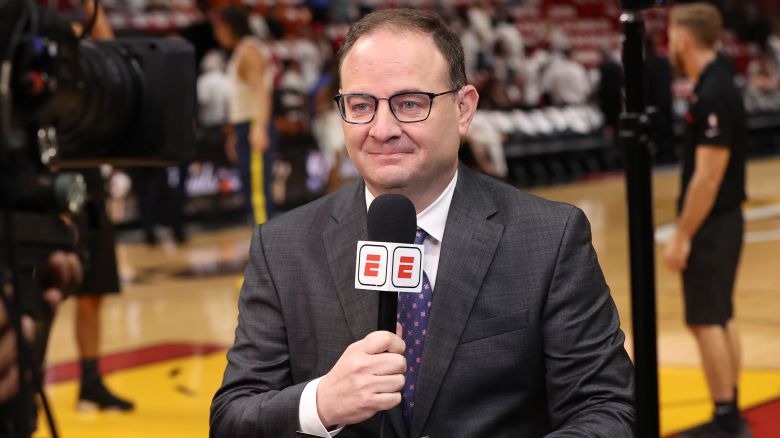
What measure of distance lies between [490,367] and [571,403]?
172 mm

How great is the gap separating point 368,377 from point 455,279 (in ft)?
1.40

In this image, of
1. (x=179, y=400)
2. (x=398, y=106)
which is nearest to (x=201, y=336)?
(x=179, y=400)

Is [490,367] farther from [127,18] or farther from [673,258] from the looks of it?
[127,18]

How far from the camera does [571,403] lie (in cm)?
225

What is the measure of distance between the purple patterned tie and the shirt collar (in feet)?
0.24

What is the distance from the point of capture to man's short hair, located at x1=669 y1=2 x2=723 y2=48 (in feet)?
15.3

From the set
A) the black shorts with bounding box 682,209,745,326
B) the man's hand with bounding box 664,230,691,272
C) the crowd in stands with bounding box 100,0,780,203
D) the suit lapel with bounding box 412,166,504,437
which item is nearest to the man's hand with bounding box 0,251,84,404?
the suit lapel with bounding box 412,166,504,437

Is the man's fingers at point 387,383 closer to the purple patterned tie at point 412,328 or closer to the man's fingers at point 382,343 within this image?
the man's fingers at point 382,343

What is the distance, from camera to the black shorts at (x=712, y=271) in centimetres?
472

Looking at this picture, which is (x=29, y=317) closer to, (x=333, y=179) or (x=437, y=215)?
(x=437, y=215)

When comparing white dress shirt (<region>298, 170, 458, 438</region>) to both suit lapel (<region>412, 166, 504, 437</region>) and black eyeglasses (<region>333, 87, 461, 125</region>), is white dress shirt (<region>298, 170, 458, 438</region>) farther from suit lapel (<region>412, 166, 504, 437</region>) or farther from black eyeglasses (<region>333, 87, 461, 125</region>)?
black eyeglasses (<region>333, 87, 461, 125</region>)

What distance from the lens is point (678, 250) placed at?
470cm

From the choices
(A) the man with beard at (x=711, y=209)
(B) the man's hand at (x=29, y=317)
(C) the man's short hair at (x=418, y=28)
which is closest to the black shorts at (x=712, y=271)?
(A) the man with beard at (x=711, y=209)

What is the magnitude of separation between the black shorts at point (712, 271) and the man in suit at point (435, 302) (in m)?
2.54
